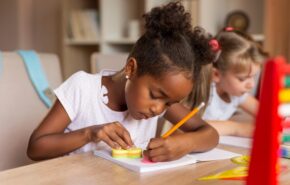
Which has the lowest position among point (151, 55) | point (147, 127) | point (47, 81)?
point (147, 127)

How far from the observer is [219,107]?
1.73 meters

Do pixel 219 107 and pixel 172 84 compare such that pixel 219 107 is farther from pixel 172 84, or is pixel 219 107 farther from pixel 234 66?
pixel 172 84

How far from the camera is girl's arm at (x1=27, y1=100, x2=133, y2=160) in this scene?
0.90 m

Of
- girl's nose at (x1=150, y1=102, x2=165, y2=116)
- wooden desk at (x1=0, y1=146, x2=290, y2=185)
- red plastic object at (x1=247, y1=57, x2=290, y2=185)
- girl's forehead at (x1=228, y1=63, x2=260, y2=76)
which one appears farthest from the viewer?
girl's forehead at (x1=228, y1=63, x2=260, y2=76)

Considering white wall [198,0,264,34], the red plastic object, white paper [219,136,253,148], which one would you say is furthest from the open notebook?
white wall [198,0,264,34]

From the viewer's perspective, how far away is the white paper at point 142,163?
79 centimetres

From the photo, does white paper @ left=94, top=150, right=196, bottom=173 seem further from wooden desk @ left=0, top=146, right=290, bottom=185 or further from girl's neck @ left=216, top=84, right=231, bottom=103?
girl's neck @ left=216, top=84, right=231, bottom=103

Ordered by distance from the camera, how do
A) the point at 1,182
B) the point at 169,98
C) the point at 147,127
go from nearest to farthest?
the point at 1,182 < the point at 169,98 < the point at 147,127

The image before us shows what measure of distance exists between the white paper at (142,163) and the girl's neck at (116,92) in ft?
0.92

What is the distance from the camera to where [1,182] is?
27.6 inches

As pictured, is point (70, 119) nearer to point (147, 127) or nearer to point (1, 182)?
point (147, 127)

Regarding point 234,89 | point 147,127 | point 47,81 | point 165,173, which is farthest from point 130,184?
→ point 234,89

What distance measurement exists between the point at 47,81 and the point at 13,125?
0.21 m

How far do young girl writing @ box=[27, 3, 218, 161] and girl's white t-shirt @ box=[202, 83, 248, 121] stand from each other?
Answer: 0.53 m
